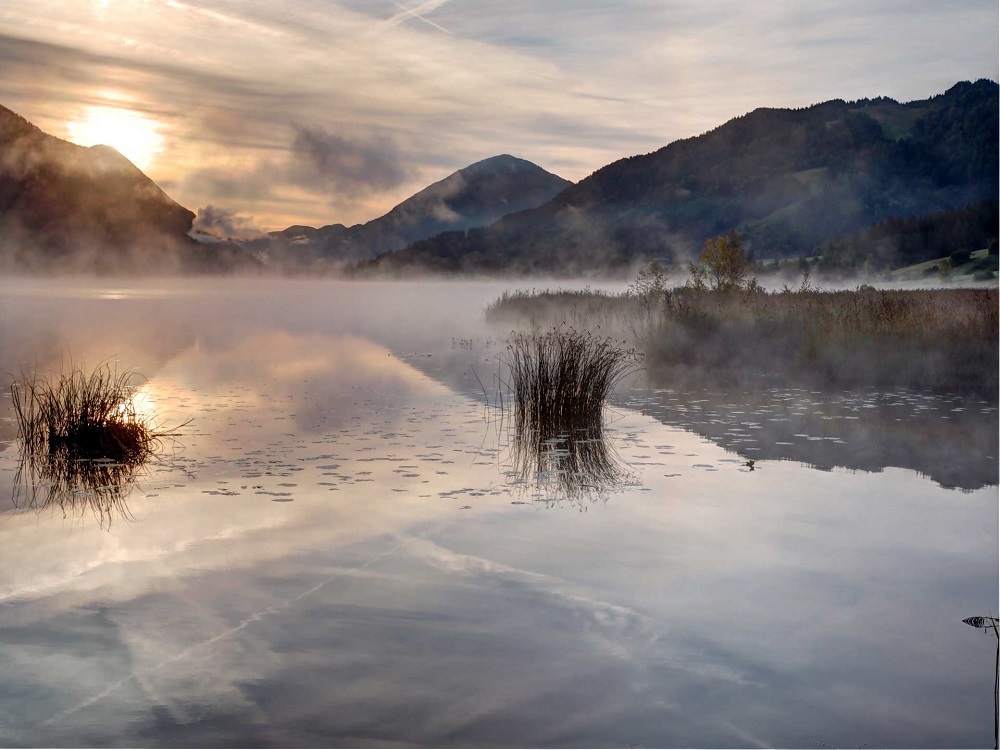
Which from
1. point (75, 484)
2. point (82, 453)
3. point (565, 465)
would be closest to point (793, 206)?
point (565, 465)

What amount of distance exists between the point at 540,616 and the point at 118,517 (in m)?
4.09

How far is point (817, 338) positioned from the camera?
19.2 metres

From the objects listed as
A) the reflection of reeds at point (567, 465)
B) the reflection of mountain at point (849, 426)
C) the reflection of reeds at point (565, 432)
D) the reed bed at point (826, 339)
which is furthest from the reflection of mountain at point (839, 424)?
the reed bed at point (826, 339)

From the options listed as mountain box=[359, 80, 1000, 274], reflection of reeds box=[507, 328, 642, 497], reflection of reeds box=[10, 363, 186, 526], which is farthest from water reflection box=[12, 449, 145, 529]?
mountain box=[359, 80, 1000, 274]

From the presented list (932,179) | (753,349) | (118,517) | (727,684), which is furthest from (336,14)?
(932,179)

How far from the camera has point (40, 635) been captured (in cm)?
562

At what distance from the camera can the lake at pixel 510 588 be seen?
4.69m

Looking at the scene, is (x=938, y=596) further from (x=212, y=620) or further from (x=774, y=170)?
(x=774, y=170)

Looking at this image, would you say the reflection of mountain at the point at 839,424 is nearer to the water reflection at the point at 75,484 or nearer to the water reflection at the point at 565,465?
the water reflection at the point at 565,465

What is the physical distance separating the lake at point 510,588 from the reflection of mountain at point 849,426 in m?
0.07

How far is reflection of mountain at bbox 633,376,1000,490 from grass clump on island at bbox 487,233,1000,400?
1732mm

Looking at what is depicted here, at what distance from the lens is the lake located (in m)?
4.69

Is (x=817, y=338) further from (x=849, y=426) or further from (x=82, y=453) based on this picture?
(x=82, y=453)

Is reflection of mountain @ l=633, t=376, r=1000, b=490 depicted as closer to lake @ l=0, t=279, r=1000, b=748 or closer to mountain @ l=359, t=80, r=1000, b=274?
lake @ l=0, t=279, r=1000, b=748
